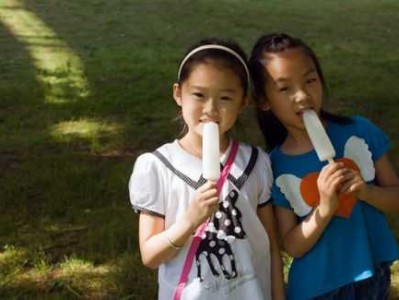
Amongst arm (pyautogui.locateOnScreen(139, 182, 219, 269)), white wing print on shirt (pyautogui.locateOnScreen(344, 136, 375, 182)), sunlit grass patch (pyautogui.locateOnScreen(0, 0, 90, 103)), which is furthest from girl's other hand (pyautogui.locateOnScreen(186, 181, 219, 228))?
sunlit grass patch (pyautogui.locateOnScreen(0, 0, 90, 103))

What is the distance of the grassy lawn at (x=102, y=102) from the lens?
407 cm

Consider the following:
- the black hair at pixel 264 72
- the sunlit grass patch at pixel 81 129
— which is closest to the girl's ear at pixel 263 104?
the black hair at pixel 264 72

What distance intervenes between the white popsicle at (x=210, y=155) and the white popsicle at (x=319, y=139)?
0.82 feet

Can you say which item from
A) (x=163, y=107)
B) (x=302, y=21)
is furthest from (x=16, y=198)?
(x=302, y=21)

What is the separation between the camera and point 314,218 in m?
2.24

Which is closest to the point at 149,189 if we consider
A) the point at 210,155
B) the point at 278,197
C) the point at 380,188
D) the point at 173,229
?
the point at 173,229

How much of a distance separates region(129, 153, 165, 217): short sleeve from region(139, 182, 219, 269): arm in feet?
0.08

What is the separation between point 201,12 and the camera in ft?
38.5

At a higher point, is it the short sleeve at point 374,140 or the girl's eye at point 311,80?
the girl's eye at point 311,80

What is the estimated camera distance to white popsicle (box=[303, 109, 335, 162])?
2150 millimetres

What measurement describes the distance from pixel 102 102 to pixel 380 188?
4.88 metres

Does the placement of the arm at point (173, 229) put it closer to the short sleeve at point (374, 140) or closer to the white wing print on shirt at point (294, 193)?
the white wing print on shirt at point (294, 193)

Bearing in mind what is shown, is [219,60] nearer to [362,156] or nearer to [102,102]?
[362,156]

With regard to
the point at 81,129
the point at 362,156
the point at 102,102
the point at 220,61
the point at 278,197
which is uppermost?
the point at 220,61
